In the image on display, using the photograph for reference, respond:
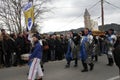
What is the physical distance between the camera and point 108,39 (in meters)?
19.0

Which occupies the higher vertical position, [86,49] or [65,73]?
[86,49]

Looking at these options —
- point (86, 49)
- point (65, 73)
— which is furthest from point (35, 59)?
point (86, 49)

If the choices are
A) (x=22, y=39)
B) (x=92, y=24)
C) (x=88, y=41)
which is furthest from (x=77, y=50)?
(x=92, y=24)

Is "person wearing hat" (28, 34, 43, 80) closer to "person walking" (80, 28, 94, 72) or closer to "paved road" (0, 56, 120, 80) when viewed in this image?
"paved road" (0, 56, 120, 80)

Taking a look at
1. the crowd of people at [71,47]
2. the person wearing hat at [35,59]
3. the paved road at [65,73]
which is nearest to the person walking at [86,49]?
the crowd of people at [71,47]

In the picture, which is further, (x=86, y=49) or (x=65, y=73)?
(x=86, y=49)

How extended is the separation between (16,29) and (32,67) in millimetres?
36403

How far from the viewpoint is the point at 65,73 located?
16609mm

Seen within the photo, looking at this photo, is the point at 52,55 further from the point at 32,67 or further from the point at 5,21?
the point at 5,21

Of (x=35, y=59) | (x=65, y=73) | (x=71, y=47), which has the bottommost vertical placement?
(x=65, y=73)

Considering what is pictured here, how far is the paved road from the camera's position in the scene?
1537cm

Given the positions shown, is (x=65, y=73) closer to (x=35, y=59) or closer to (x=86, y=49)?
(x=86, y=49)

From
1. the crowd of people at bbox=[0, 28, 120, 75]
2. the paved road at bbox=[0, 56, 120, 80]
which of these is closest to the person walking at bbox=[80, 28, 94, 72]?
the crowd of people at bbox=[0, 28, 120, 75]

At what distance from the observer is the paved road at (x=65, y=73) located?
15.4m
